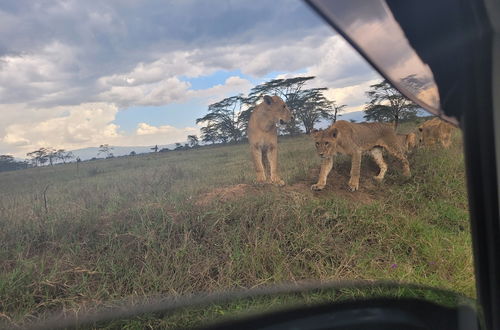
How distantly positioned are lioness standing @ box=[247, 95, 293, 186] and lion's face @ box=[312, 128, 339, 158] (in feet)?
1.48

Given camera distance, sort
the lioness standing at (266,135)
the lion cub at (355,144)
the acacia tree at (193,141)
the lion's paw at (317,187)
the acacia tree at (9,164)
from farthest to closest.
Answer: the lion cub at (355,144)
the lion's paw at (317,187)
the lioness standing at (266,135)
the acacia tree at (193,141)
the acacia tree at (9,164)

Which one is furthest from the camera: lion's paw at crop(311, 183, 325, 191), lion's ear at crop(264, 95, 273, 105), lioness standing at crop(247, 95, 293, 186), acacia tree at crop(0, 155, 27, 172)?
lion's paw at crop(311, 183, 325, 191)

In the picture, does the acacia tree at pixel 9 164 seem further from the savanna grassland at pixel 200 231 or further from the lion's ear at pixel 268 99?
the lion's ear at pixel 268 99

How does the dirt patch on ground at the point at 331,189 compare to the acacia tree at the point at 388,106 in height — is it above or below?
below

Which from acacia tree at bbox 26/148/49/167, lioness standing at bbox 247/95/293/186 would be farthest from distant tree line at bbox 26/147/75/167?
lioness standing at bbox 247/95/293/186

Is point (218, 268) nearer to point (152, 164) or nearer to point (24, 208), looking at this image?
point (152, 164)

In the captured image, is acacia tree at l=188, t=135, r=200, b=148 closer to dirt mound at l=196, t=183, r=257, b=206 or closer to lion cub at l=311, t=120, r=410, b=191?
dirt mound at l=196, t=183, r=257, b=206

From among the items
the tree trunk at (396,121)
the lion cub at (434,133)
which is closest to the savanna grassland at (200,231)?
the lion cub at (434,133)

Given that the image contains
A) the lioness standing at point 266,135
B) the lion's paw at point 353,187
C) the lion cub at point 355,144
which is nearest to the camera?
the lioness standing at point 266,135

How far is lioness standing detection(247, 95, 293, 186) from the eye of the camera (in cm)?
388

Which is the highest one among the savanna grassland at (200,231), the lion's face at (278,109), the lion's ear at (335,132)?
the lion's face at (278,109)

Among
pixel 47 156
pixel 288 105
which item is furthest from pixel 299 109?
pixel 47 156

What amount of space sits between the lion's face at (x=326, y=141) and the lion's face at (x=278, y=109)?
1.30 feet

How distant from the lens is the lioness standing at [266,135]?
3877mm
